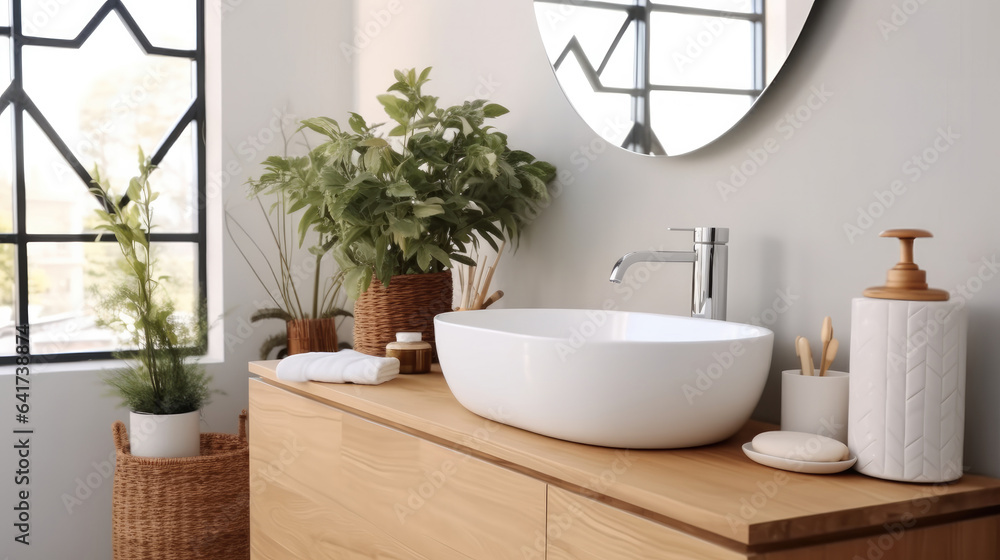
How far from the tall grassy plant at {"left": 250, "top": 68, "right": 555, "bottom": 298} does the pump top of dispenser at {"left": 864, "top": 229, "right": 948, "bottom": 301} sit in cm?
81

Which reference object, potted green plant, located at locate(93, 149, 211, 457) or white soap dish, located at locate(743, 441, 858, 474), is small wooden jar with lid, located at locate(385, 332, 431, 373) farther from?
potted green plant, located at locate(93, 149, 211, 457)

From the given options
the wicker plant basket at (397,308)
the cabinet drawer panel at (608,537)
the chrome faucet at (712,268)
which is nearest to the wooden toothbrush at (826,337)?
the chrome faucet at (712,268)

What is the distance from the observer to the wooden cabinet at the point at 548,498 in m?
0.74

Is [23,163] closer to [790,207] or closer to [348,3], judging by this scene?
[348,3]

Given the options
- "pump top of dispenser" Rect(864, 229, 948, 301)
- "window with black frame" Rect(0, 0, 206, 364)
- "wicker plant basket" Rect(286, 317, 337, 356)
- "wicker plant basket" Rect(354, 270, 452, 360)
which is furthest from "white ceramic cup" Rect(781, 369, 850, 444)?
"window with black frame" Rect(0, 0, 206, 364)

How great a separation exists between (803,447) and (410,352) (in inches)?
32.7

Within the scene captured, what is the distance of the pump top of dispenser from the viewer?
0.83m

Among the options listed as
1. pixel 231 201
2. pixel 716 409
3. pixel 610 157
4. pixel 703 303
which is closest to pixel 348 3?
pixel 231 201

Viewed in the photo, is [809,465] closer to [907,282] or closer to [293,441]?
[907,282]

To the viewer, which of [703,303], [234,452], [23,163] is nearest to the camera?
[703,303]

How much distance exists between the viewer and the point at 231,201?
8.59ft

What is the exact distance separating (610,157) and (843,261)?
0.55 m

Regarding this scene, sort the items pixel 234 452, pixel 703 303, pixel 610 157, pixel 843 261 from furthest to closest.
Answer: pixel 234 452, pixel 610 157, pixel 703 303, pixel 843 261

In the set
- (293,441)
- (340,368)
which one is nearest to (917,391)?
(340,368)
